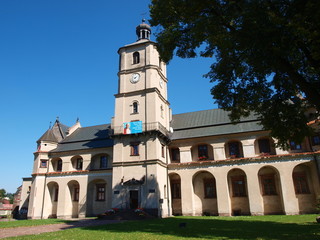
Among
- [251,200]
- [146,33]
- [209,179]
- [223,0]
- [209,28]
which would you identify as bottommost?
[251,200]

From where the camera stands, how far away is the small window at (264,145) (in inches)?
1084

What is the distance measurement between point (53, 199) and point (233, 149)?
24020 millimetres

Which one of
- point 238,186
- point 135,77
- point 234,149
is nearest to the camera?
point 238,186

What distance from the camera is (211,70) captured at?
55.2 ft

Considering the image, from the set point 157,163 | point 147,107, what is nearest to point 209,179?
point 157,163

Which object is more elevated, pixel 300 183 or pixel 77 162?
pixel 77 162

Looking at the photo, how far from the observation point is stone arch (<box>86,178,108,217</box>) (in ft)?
103

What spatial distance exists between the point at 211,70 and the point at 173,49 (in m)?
2.84

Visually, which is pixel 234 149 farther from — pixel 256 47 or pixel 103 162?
pixel 256 47

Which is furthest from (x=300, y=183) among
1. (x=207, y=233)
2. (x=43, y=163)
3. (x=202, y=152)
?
(x=43, y=163)

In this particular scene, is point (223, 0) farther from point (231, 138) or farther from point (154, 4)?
point (231, 138)

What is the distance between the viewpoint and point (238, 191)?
27.9 metres

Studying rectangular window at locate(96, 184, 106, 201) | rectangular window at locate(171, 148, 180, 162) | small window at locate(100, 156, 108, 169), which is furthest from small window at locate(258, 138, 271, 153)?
rectangular window at locate(96, 184, 106, 201)

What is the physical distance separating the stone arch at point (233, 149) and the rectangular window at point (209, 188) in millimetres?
3439
